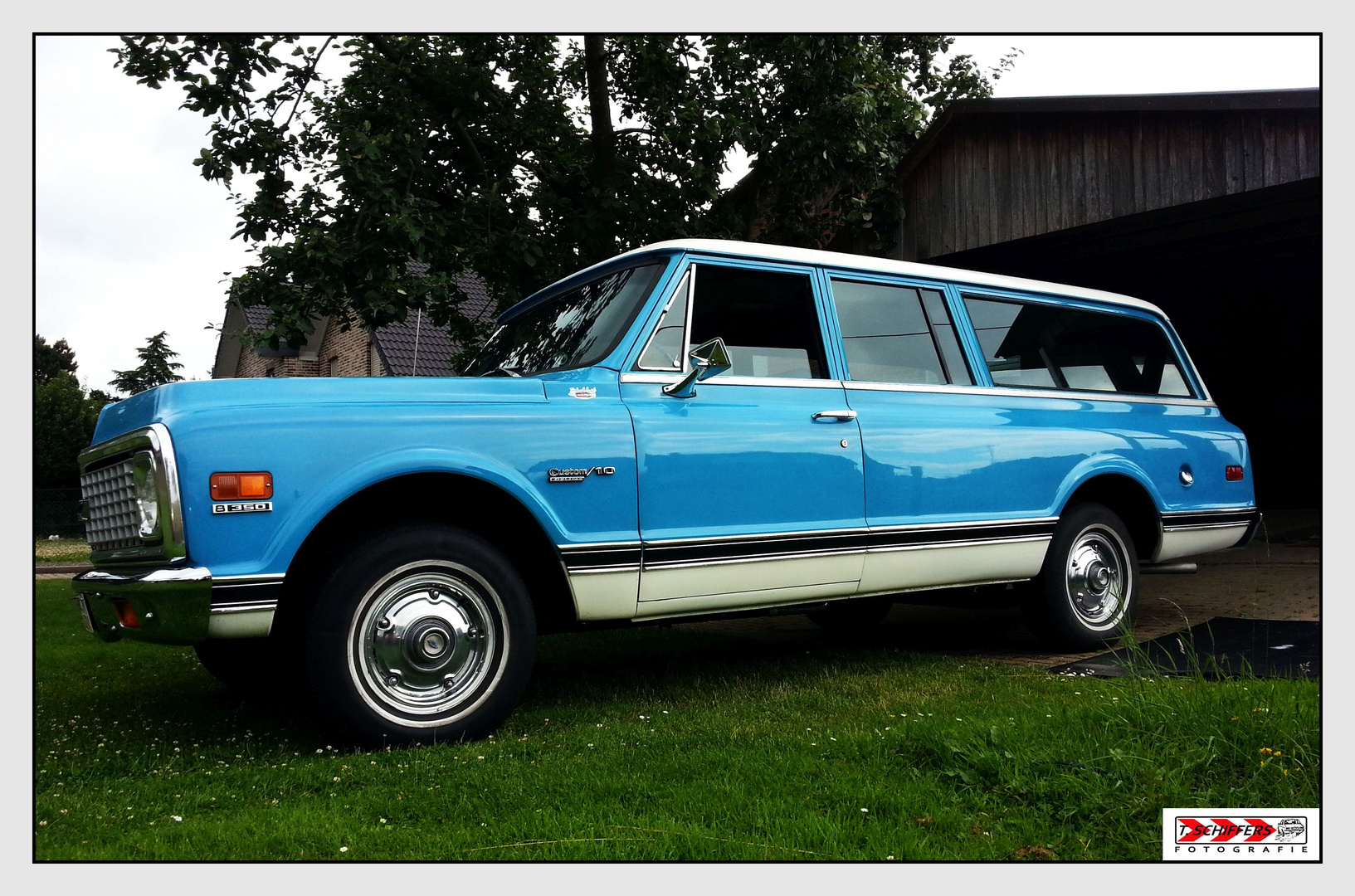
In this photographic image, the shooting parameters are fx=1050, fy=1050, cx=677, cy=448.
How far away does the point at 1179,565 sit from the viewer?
6.60 m

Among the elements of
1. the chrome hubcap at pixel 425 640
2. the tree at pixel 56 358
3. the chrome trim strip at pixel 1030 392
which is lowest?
the chrome hubcap at pixel 425 640

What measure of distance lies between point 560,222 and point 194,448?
6.40m

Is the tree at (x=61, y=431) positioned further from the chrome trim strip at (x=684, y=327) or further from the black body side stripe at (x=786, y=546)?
the black body side stripe at (x=786, y=546)

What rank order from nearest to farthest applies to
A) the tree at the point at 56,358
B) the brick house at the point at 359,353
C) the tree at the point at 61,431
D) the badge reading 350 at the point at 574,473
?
the badge reading 350 at the point at 574,473
the brick house at the point at 359,353
the tree at the point at 61,431
the tree at the point at 56,358

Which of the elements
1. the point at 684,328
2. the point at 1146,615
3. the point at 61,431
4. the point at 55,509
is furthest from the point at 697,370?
the point at 61,431

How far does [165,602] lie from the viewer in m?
3.55

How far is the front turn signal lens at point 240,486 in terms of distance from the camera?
3596 mm

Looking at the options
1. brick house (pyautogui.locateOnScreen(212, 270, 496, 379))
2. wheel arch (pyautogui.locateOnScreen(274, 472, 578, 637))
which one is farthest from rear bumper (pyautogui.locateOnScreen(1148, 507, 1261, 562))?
brick house (pyautogui.locateOnScreen(212, 270, 496, 379))

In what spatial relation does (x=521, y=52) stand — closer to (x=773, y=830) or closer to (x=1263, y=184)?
(x=1263, y=184)

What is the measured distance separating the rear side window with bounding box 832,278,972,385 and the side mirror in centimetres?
96

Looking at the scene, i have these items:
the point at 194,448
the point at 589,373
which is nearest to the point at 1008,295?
the point at 589,373

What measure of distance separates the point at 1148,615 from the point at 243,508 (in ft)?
20.0

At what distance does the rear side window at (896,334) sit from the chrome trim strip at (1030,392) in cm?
6

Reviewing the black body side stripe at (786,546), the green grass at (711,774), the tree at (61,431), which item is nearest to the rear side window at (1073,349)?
the black body side stripe at (786,546)
